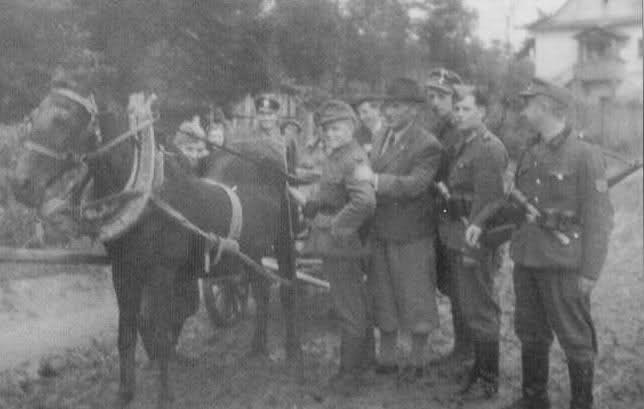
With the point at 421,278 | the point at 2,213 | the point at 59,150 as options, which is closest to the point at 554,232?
the point at 421,278

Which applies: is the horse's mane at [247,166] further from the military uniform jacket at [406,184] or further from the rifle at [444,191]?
the rifle at [444,191]

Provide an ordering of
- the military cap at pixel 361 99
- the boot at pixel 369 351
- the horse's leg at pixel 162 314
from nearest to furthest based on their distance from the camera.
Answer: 1. the horse's leg at pixel 162 314
2. the boot at pixel 369 351
3. the military cap at pixel 361 99

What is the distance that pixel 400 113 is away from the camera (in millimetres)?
6008

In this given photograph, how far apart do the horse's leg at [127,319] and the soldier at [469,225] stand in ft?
6.58

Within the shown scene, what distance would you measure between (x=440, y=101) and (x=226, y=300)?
2945mm

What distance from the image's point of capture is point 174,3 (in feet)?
30.9

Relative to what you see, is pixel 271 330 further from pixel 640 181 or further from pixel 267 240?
pixel 640 181

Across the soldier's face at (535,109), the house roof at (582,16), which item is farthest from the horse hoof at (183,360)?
the house roof at (582,16)

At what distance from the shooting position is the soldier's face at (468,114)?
19.5ft

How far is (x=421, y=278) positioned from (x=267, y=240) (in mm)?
1402

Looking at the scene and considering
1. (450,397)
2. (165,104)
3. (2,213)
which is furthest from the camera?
(165,104)

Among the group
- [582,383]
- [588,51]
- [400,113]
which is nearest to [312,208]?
[400,113]

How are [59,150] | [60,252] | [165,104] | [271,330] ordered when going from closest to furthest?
[59,150], [60,252], [271,330], [165,104]

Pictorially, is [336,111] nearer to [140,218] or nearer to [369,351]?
[140,218]
